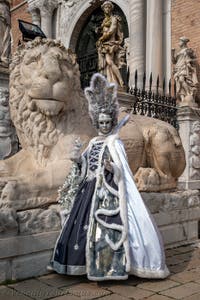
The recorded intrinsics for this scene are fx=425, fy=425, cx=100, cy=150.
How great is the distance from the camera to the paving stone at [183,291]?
3.36m

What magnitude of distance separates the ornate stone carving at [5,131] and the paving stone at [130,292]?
152 inches

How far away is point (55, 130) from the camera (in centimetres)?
418

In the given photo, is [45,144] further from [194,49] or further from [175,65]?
[194,49]

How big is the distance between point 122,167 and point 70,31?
1413cm

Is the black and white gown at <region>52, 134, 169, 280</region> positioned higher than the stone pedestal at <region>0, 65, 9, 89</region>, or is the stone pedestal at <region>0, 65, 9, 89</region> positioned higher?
the stone pedestal at <region>0, 65, 9, 89</region>

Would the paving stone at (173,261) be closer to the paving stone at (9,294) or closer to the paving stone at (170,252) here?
the paving stone at (170,252)

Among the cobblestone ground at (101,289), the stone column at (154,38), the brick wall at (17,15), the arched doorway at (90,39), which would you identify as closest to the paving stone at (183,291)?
the cobblestone ground at (101,289)

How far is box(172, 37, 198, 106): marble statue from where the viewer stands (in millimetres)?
10688

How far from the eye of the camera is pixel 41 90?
13.1 feet

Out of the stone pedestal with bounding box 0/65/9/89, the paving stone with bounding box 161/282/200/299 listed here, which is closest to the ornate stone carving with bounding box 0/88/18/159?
the stone pedestal with bounding box 0/65/9/89

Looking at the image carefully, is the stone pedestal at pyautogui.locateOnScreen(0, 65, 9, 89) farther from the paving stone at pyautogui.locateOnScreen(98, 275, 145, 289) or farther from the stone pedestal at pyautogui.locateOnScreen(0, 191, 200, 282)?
the paving stone at pyautogui.locateOnScreen(98, 275, 145, 289)

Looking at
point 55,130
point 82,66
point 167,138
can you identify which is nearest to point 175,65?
point 82,66

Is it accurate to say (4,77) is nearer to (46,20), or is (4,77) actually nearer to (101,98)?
(101,98)

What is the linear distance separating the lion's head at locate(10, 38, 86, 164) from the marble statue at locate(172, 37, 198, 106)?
6.73 meters
